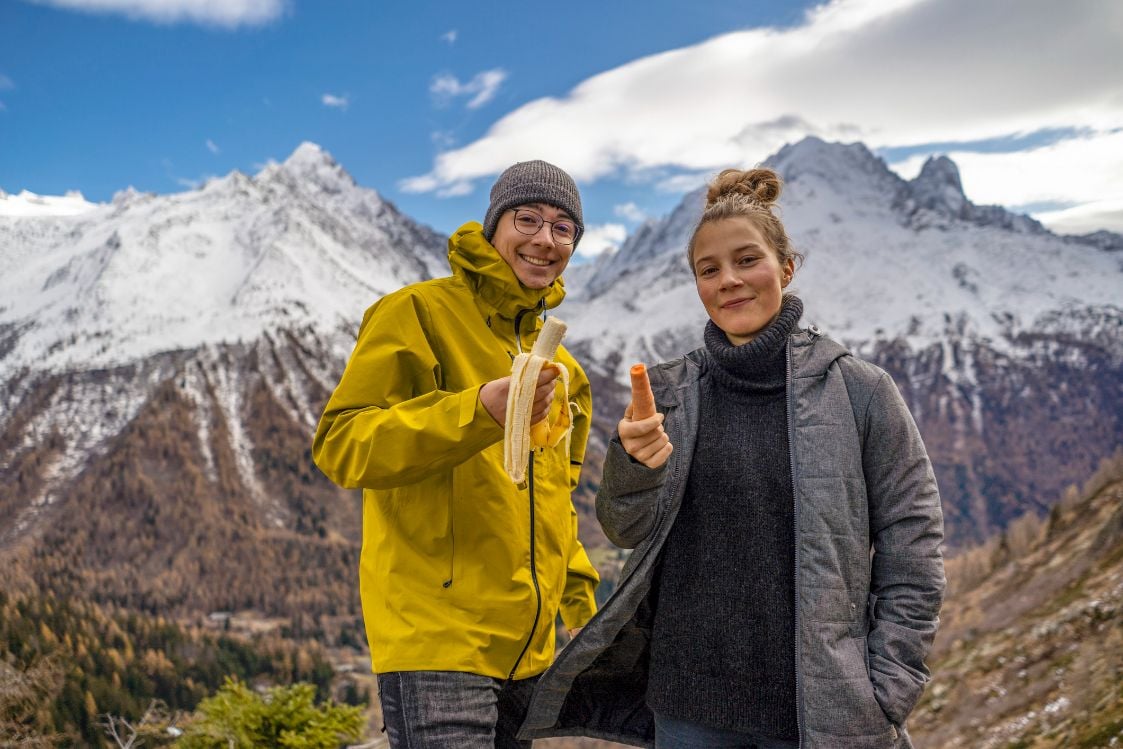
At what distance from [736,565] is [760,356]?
90 cm

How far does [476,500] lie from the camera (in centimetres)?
362

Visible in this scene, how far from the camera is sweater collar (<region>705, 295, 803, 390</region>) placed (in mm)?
3562

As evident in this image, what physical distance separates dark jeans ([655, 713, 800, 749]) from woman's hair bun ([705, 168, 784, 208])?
7.64ft

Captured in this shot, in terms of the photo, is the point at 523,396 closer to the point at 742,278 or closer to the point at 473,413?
the point at 473,413

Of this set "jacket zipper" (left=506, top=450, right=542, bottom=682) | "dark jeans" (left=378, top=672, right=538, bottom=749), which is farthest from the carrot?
"dark jeans" (left=378, top=672, right=538, bottom=749)

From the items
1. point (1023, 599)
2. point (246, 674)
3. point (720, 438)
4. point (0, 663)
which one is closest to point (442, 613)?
point (720, 438)

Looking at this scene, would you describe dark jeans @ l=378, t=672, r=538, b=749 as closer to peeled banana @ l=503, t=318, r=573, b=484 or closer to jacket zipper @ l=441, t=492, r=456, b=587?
jacket zipper @ l=441, t=492, r=456, b=587

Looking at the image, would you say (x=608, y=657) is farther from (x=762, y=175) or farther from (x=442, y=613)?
(x=762, y=175)

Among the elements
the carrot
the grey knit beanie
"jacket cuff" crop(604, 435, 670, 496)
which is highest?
the grey knit beanie

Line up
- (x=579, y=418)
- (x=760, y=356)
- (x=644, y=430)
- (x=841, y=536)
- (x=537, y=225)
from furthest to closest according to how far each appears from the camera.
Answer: (x=579, y=418), (x=537, y=225), (x=760, y=356), (x=841, y=536), (x=644, y=430)

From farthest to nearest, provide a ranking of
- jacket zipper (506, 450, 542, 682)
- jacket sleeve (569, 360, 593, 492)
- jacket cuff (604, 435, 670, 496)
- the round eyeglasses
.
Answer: jacket sleeve (569, 360, 593, 492)
the round eyeglasses
jacket zipper (506, 450, 542, 682)
jacket cuff (604, 435, 670, 496)

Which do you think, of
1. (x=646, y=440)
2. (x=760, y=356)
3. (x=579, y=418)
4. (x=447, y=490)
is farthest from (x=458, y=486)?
(x=760, y=356)

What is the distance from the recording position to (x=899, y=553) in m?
3.27

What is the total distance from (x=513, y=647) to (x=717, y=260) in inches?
77.7
